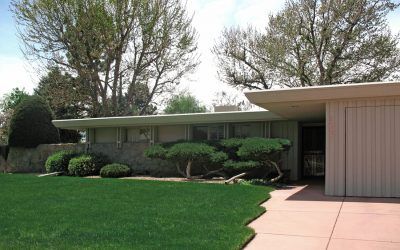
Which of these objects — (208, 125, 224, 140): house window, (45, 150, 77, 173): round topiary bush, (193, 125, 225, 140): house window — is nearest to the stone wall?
(45, 150, 77, 173): round topiary bush

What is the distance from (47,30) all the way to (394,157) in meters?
22.7

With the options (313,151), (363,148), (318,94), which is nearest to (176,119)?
(313,151)

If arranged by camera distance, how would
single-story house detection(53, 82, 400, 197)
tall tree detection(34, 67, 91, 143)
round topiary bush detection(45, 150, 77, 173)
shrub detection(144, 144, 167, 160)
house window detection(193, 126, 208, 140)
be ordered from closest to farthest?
single-story house detection(53, 82, 400, 197)
shrub detection(144, 144, 167, 160)
house window detection(193, 126, 208, 140)
round topiary bush detection(45, 150, 77, 173)
tall tree detection(34, 67, 91, 143)

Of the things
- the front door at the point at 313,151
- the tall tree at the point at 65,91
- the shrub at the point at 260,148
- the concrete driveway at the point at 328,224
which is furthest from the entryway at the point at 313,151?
the tall tree at the point at 65,91

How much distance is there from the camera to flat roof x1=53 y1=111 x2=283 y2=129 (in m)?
17.6

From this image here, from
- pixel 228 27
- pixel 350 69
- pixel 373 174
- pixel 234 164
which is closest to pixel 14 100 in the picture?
pixel 228 27

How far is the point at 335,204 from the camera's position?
10258mm

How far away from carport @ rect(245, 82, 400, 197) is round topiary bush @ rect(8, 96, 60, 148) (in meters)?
16.1

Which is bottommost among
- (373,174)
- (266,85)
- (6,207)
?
(6,207)

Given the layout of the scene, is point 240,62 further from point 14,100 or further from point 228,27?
point 14,100

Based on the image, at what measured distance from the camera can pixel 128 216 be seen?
8719 mm

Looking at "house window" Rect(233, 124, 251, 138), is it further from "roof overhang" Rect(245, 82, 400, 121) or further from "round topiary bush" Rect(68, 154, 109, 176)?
"round topiary bush" Rect(68, 154, 109, 176)

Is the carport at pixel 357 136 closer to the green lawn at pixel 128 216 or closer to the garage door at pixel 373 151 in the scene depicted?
the garage door at pixel 373 151

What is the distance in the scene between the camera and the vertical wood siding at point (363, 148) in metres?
11.2
